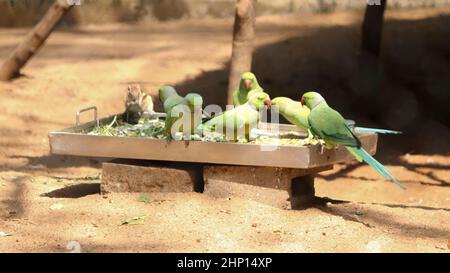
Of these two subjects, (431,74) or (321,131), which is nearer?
(321,131)

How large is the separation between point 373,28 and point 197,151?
5609 mm

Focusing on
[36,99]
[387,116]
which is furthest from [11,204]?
[387,116]

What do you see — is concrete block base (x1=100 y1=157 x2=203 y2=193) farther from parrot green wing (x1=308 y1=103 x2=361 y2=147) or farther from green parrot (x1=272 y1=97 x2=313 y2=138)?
parrot green wing (x1=308 y1=103 x2=361 y2=147)

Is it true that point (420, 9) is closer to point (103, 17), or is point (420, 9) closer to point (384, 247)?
point (103, 17)

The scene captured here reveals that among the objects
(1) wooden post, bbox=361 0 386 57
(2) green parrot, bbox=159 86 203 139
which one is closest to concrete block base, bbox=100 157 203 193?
(2) green parrot, bbox=159 86 203 139

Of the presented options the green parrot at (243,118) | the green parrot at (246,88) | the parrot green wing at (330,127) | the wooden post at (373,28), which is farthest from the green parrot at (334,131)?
the wooden post at (373,28)

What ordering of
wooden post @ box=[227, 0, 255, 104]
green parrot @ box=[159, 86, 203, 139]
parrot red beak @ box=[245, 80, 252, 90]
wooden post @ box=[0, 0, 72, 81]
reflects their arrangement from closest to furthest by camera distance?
green parrot @ box=[159, 86, 203, 139]
parrot red beak @ box=[245, 80, 252, 90]
wooden post @ box=[227, 0, 255, 104]
wooden post @ box=[0, 0, 72, 81]

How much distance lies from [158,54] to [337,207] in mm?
6976

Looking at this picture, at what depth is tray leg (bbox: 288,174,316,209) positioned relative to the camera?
5.38m

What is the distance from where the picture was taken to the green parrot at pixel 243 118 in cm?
516

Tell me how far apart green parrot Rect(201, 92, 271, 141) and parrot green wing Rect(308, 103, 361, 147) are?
0.39m

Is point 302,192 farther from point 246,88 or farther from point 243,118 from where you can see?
point 246,88

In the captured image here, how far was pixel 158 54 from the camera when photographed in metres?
11.9

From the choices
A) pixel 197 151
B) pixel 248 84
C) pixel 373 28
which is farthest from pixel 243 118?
pixel 373 28
